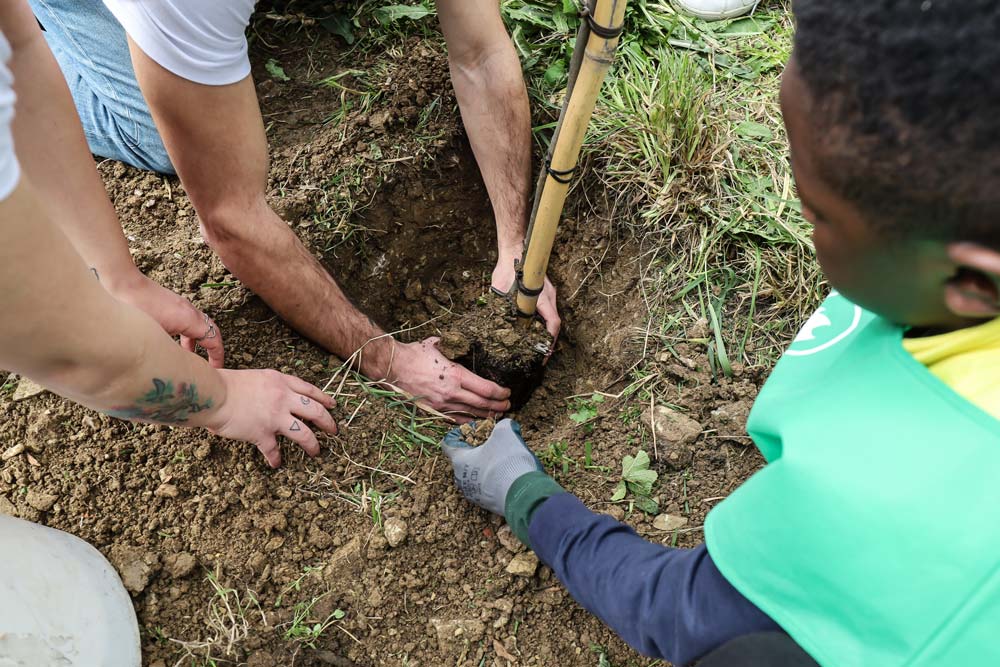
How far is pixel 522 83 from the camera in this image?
7.78ft

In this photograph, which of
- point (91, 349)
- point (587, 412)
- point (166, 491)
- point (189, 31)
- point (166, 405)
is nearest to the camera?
point (91, 349)

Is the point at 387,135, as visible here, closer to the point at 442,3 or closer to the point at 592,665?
the point at 442,3

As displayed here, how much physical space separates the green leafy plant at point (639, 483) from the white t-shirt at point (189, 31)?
1.36 m

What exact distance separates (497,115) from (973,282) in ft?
5.64

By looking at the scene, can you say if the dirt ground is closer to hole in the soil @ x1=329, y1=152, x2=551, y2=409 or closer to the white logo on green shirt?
hole in the soil @ x1=329, y1=152, x2=551, y2=409

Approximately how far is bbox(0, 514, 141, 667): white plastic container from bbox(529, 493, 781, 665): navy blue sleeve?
2.96 ft

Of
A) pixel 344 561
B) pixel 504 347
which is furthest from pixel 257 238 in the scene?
pixel 344 561

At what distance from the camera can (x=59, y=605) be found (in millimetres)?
1393

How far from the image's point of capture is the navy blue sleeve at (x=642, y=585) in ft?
3.95

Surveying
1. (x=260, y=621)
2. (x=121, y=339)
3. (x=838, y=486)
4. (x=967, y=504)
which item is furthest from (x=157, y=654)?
(x=967, y=504)

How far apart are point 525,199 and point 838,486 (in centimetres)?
164

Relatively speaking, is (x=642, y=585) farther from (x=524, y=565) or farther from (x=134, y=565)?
(x=134, y=565)

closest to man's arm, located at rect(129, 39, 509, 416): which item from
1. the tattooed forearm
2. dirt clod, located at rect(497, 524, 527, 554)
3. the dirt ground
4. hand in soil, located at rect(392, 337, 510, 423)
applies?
hand in soil, located at rect(392, 337, 510, 423)

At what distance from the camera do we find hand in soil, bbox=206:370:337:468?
1.66 m
